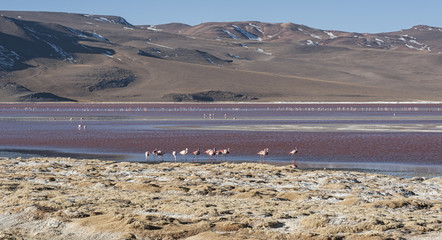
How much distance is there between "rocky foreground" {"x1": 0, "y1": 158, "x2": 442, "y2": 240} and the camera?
12.7 m

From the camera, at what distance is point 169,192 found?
17.8 m

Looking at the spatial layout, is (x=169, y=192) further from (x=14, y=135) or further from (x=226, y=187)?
(x=14, y=135)

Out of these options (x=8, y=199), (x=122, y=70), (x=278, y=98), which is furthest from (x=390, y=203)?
(x=122, y=70)

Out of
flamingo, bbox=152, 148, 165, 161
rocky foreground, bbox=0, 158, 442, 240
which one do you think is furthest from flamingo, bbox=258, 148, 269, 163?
rocky foreground, bbox=0, 158, 442, 240

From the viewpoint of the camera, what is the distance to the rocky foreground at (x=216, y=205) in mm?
12711

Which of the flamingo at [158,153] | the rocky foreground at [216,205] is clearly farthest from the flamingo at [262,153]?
the rocky foreground at [216,205]

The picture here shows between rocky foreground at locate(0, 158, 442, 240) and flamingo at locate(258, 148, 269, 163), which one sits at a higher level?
rocky foreground at locate(0, 158, 442, 240)

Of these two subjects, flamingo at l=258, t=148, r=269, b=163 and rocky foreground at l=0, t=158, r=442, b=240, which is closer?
rocky foreground at l=0, t=158, r=442, b=240

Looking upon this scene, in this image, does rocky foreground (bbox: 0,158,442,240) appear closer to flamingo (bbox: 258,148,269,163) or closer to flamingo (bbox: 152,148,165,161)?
flamingo (bbox: 258,148,269,163)

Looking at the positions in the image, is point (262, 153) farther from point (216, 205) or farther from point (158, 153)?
point (216, 205)

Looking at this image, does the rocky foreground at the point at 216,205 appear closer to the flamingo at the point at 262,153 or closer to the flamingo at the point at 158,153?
the flamingo at the point at 262,153

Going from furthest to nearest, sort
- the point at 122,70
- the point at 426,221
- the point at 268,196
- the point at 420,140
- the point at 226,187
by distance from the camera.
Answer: the point at 122,70, the point at 420,140, the point at 226,187, the point at 268,196, the point at 426,221

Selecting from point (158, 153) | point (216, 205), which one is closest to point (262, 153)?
point (158, 153)

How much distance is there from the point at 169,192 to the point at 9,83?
166456 millimetres
